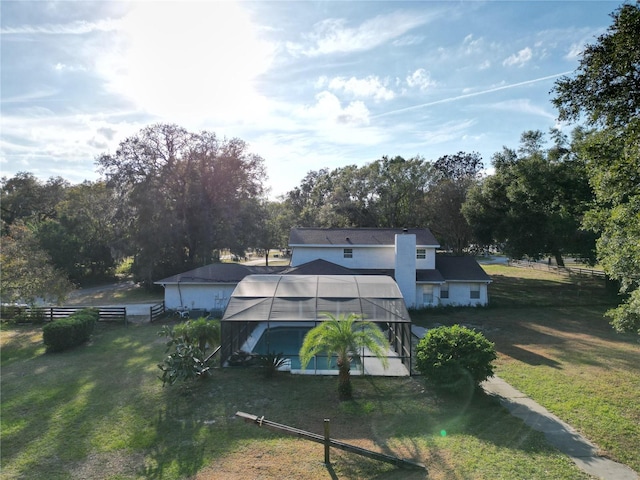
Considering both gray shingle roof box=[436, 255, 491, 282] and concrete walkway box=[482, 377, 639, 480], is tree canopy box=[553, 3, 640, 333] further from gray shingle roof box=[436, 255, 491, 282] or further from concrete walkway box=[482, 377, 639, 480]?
gray shingle roof box=[436, 255, 491, 282]

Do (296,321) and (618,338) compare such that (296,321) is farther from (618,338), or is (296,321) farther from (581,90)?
(618,338)

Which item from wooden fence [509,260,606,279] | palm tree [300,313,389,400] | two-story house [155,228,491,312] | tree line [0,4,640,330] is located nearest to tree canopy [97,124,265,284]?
tree line [0,4,640,330]

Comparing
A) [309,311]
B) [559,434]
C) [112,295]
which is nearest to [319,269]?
[309,311]

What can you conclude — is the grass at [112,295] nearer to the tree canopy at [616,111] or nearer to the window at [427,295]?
the window at [427,295]

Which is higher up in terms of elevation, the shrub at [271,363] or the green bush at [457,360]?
the green bush at [457,360]

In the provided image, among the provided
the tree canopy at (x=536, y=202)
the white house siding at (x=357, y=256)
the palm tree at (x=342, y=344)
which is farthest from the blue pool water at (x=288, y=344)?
the tree canopy at (x=536, y=202)

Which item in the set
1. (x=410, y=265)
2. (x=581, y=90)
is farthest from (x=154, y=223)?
(x=581, y=90)
